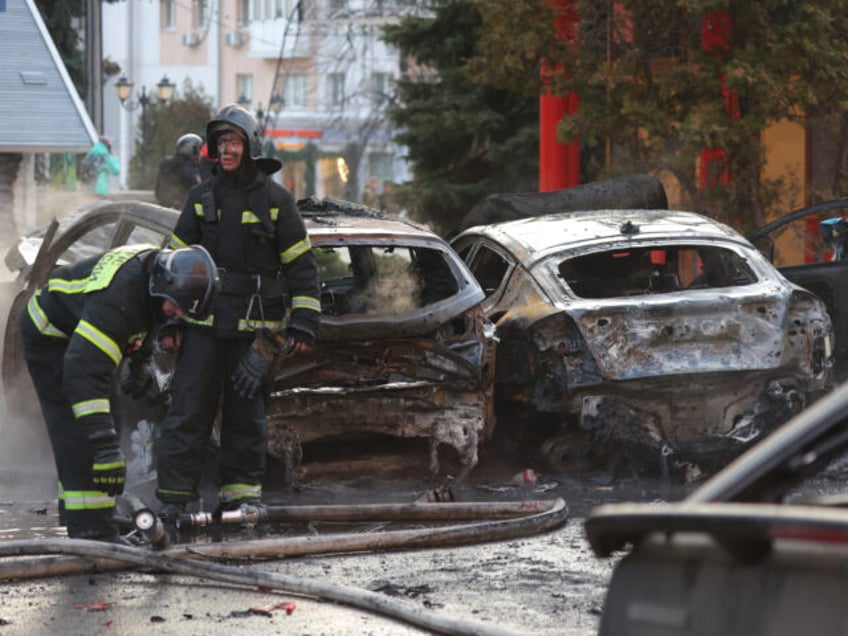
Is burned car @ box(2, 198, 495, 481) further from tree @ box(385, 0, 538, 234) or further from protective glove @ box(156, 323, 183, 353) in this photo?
tree @ box(385, 0, 538, 234)

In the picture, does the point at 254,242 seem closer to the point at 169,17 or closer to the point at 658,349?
the point at 658,349

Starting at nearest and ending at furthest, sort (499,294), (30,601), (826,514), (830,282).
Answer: (826,514)
(30,601)
(499,294)
(830,282)

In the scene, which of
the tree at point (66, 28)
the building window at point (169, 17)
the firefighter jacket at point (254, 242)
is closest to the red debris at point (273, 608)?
the firefighter jacket at point (254, 242)

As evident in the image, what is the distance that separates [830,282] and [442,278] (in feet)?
9.21

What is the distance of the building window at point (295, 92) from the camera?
66.1 m

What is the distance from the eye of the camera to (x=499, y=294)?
1088 cm

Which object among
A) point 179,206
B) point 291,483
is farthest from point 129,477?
point 179,206

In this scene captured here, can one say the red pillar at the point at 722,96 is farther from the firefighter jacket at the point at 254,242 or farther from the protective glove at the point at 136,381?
the protective glove at the point at 136,381

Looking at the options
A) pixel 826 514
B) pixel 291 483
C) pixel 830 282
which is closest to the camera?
pixel 826 514

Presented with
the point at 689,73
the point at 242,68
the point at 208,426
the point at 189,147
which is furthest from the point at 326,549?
the point at 242,68

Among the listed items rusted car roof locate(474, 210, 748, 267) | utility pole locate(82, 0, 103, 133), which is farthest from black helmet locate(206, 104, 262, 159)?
utility pole locate(82, 0, 103, 133)

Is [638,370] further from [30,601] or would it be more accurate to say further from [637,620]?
[637,620]

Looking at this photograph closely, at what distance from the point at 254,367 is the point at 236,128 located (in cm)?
120

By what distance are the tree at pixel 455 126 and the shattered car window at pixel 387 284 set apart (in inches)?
439
